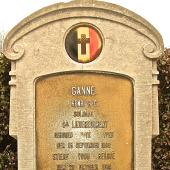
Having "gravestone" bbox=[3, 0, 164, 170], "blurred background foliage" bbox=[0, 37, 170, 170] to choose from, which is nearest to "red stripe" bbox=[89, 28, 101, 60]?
"gravestone" bbox=[3, 0, 164, 170]

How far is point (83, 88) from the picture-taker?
640 centimetres

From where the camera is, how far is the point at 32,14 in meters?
6.27

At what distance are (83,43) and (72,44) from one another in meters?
0.16

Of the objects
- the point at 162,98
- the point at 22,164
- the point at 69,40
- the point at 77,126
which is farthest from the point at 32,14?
the point at 162,98

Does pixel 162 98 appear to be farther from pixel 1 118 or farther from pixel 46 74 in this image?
pixel 1 118

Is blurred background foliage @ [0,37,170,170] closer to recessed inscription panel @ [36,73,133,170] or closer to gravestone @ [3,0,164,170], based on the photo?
gravestone @ [3,0,164,170]

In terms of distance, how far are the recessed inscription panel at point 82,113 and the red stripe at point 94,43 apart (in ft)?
0.98

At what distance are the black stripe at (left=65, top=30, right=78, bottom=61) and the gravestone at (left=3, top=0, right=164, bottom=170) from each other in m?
0.01

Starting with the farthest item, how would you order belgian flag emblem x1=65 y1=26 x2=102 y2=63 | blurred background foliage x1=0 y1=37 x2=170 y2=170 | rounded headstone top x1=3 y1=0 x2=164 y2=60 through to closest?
blurred background foliage x1=0 y1=37 x2=170 y2=170 → belgian flag emblem x1=65 y1=26 x2=102 y2=63 → rounded headstone top x1=3 y1=0 x2=164 y2=60

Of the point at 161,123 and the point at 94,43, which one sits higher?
the point at 94,43

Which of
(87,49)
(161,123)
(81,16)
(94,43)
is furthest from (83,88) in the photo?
(161,123)

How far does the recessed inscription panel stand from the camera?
6.39 m

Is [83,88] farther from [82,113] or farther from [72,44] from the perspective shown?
[72,44]

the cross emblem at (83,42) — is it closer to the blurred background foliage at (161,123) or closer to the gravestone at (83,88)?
the gravestone at (83,88)
